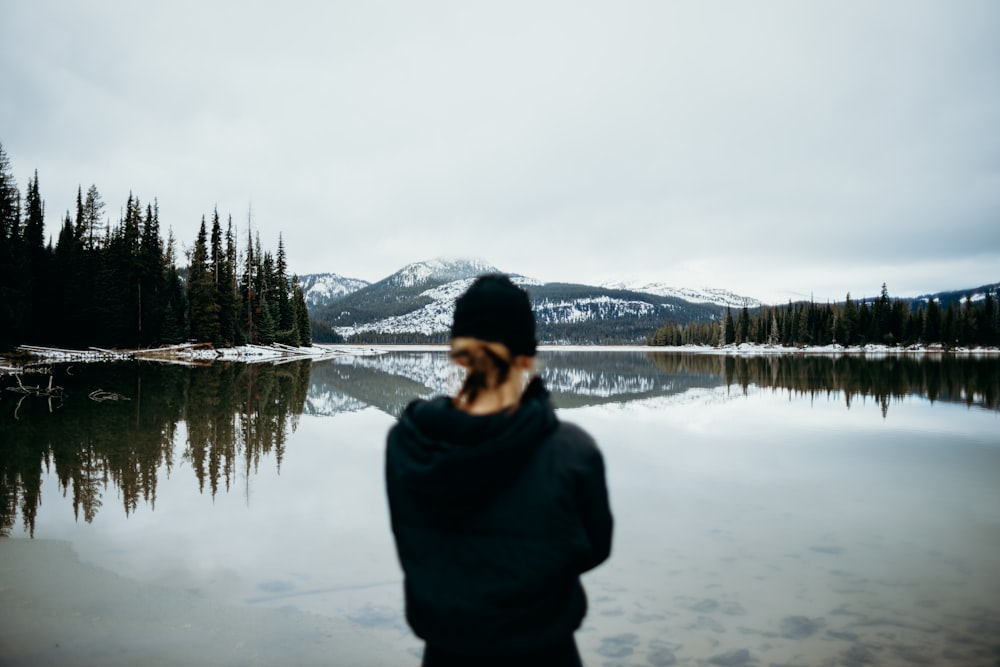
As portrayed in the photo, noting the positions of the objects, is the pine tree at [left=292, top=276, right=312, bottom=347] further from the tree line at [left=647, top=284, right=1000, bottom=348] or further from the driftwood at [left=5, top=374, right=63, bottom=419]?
the tree line at [left=647, top=284, right=1000, bottom=348]

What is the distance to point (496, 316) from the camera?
2066 mm

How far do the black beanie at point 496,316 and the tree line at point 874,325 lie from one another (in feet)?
389

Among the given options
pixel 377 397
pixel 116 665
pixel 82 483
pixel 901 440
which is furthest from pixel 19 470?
pixel 901 440

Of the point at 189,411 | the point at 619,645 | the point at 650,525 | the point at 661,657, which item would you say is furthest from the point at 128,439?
the point at 661,657

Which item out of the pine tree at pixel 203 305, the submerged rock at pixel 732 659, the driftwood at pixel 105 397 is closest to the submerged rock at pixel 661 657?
the submerged rock at pixel 732 659

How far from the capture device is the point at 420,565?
2051 millimetres

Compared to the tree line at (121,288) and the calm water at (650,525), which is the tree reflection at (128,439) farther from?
the tree line at (121,288)

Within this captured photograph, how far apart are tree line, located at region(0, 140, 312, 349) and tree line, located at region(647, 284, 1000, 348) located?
313 ft

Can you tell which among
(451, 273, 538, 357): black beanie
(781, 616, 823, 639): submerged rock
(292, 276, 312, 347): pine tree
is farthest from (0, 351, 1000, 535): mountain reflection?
(292, 276, 312, 347): pine tree

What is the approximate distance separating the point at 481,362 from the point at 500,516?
0.49 m

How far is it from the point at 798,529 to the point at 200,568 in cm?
722

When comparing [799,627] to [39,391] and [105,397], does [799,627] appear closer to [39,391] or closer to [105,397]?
[105,397]

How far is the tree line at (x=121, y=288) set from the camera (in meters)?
42.8

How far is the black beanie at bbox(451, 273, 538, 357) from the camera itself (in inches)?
80.9
